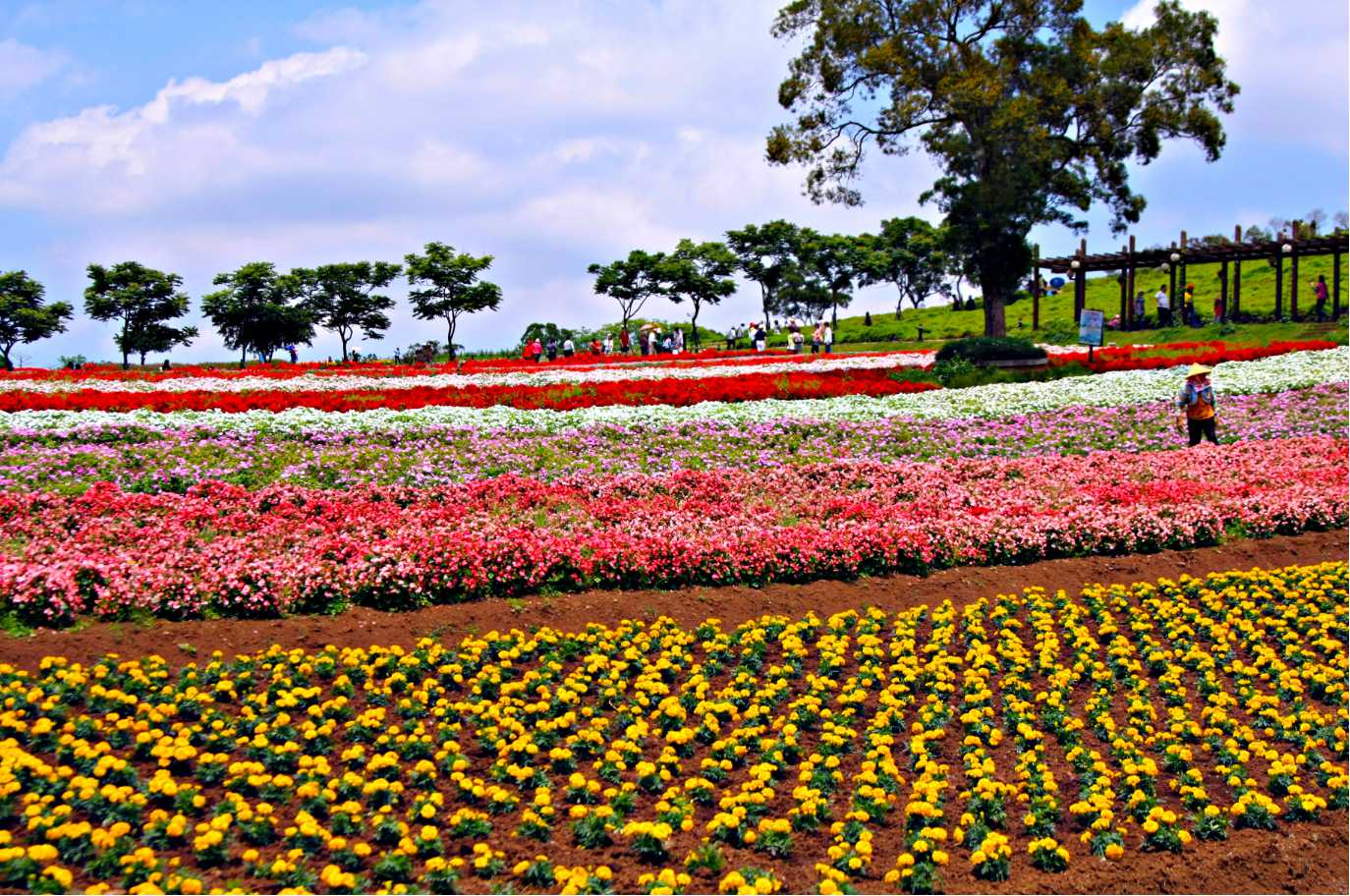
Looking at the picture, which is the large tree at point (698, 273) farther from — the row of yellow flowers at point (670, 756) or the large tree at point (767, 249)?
the row of yellow flowers at point (670, 756)

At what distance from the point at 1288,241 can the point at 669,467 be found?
2832 cm

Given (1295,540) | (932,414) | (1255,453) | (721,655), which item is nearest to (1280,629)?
(1295,540)

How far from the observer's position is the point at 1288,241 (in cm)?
3425

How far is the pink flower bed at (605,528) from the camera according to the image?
804 centimetres

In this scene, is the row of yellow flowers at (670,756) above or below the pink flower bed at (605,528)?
below

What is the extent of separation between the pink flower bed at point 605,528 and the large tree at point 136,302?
135ft

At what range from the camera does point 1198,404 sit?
14766 millimetres

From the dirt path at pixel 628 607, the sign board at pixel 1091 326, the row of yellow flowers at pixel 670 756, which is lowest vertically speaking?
the row of yellow flowers at pixel 670 756

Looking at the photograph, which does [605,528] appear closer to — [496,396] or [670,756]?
[670,756]

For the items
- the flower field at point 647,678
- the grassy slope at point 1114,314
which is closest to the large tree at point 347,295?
the grassy slope at point 1114,314

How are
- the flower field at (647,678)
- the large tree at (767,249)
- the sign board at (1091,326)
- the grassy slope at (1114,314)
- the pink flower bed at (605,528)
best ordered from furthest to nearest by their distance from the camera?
the large tree at (767,249)
the grassy slope at (1114,314)
the sign board at (1091,326)
the pink flower bed at (605,528)
the flower field at (647,678)

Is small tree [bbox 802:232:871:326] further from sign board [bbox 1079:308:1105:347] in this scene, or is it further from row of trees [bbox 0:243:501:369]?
sign board [bbox 1079:308:1105:347]

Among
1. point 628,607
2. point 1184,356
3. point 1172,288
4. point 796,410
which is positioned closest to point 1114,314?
point 1172,288

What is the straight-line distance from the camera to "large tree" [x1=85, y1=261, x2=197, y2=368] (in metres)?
47.4
